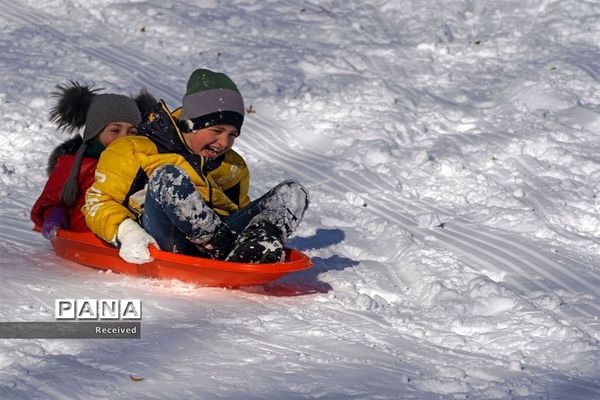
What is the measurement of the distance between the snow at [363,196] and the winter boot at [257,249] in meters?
0.18

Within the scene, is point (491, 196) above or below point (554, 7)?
below

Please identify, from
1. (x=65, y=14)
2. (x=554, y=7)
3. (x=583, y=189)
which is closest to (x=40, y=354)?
(x=583, y=189)

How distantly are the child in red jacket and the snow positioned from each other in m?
0.22

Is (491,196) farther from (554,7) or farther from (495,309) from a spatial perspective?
(554,7)

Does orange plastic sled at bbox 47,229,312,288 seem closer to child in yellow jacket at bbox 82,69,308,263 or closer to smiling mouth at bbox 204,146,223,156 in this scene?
child in yellow jacket at bbox 82,69,308,263

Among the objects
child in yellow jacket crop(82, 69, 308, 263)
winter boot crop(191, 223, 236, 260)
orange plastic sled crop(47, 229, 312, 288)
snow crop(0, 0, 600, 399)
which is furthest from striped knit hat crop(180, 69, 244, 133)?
snow crop(0, 0, 600, 399)

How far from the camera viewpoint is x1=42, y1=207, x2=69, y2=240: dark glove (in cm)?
495

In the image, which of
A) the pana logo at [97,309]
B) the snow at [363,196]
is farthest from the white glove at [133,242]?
the pana logo at [97,309]

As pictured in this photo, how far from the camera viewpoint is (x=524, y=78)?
8500 mm

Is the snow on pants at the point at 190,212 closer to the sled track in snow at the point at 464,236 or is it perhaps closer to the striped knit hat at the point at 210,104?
the striped knit hat at the point at 210,104

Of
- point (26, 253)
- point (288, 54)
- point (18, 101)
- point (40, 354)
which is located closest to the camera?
point (40, 354)

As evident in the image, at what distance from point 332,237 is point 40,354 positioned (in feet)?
8.79

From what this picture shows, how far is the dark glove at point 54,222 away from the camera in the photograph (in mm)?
4949

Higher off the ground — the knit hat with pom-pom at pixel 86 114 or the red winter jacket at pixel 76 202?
the knit hat with pom-pom at pixel 86 114
